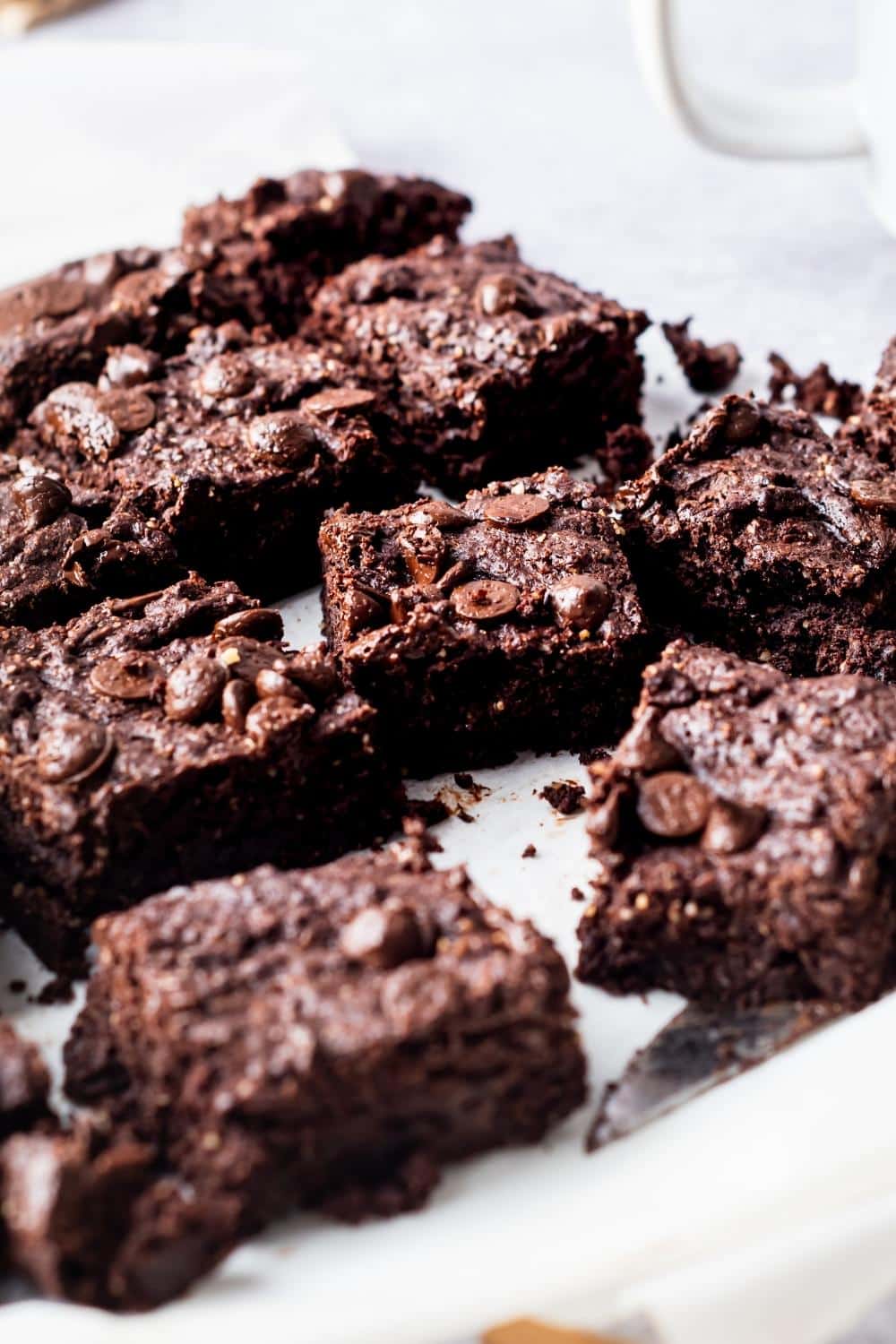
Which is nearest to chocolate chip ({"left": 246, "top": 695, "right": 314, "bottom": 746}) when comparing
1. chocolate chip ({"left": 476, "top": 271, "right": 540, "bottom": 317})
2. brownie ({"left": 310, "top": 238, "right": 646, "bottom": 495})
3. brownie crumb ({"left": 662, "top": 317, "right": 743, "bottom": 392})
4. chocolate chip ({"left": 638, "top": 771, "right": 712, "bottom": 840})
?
chocolate chip ({"left": 638, "top": 771, "right": 712, "bottom": 840})

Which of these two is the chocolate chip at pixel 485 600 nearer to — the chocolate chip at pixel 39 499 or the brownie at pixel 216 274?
the chocolate chip at pixel 39 499

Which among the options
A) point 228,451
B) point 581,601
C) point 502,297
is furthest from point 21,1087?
point 502,297

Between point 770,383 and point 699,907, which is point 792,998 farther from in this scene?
point 770,383

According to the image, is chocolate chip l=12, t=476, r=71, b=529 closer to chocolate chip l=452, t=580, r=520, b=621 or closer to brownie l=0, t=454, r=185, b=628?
brownie l=0, t=454, r=185, b=628

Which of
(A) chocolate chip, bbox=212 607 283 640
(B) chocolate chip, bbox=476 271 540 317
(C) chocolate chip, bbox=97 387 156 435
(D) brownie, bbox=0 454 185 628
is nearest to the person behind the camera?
(A) chocolate chip, bbox=212 607 283 640

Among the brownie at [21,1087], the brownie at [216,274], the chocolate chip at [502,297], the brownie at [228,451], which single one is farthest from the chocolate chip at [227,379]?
the brownie at [21,1087]
